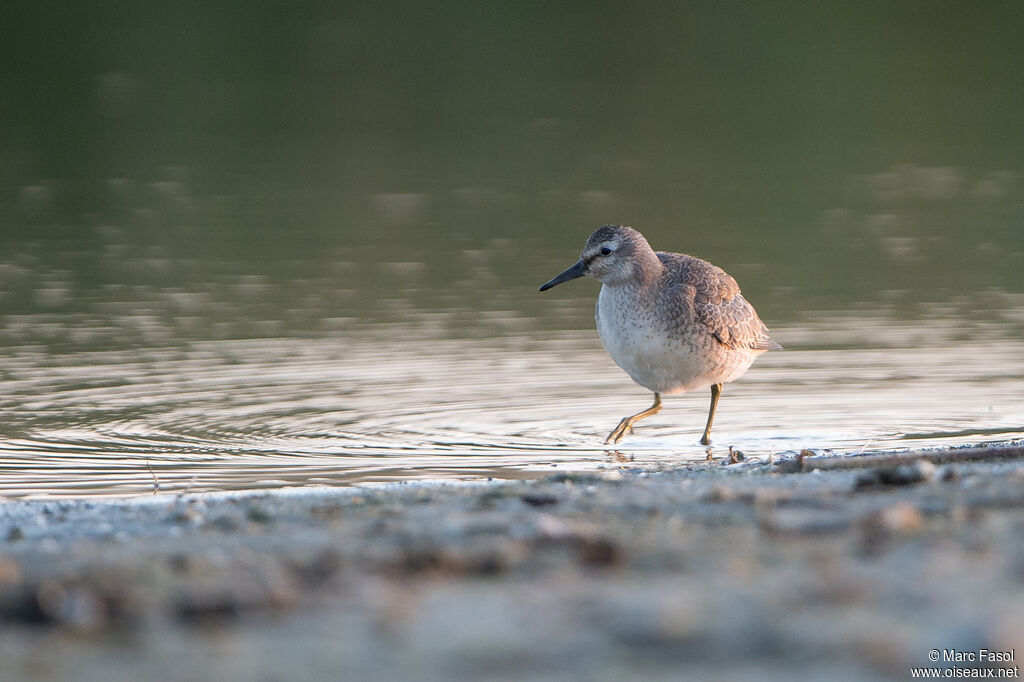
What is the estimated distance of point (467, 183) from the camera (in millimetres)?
18891

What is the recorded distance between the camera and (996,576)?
3814 mm

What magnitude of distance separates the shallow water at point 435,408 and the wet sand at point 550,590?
2619mm

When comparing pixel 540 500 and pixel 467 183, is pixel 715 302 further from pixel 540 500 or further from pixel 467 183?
pixel 467 183

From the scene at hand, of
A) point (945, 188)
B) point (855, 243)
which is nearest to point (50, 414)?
point (855, 243)

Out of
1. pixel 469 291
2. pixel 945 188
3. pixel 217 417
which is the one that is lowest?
pixel 217 417

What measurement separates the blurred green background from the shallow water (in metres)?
0.77

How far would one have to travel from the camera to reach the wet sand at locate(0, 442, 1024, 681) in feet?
10.8

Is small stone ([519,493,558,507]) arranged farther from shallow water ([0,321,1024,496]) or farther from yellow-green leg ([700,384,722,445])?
yellow-green leg ([700,384,722,445])

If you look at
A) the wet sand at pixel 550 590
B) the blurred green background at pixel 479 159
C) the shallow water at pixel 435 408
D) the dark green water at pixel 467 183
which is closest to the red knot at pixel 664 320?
the shallow water at pixel 435 408

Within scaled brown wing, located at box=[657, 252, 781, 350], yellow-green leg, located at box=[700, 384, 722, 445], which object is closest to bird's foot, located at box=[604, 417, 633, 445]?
yellow-green leg, located at box=[700, 384, 722, 445]

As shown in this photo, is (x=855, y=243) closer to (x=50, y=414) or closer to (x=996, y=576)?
(x=50, y=414)

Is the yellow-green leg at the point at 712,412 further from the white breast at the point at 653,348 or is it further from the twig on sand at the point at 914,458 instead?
the twig on sand at the point at 914,458

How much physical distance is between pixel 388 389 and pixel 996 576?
654 centimetres

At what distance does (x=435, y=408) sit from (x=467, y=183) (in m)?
9.71
